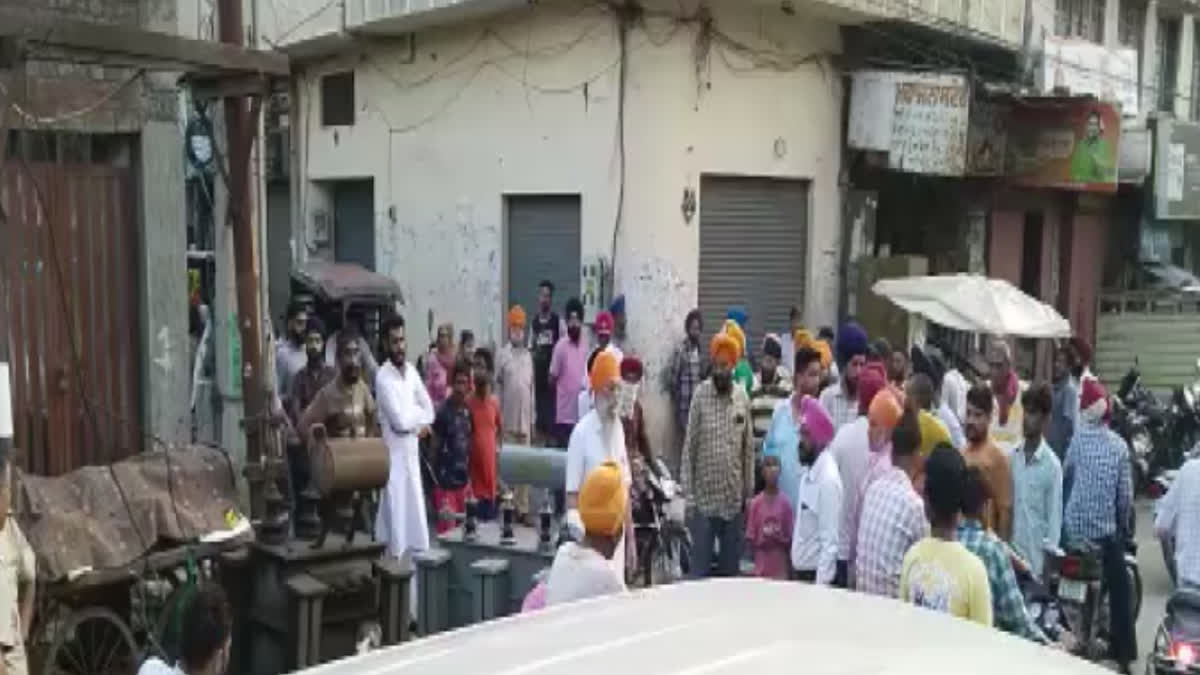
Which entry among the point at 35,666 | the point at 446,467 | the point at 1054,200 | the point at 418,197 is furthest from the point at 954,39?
the point at 35,666

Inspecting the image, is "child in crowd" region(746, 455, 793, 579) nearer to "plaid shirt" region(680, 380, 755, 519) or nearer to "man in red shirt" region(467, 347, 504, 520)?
"plaid shirt" region(680, 380, 755, 519)

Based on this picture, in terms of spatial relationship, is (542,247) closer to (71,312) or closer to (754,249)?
(754,249)

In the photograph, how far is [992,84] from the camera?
14.8 m

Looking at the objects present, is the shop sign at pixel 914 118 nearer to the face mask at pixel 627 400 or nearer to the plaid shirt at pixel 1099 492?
the face mask at pixel 627 400

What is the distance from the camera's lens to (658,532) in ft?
26.3

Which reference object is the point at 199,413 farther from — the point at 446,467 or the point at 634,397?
the point at 634,397

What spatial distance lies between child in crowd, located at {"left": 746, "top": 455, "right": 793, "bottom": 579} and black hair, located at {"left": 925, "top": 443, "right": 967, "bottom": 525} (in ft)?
9.28

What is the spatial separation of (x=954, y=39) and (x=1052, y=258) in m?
5.41

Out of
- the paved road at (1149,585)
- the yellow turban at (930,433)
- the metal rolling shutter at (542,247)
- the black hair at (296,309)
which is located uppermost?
the metal rolling shutter at (542,247)

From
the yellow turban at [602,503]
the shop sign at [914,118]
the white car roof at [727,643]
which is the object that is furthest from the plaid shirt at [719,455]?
the shop sign at [914,118]

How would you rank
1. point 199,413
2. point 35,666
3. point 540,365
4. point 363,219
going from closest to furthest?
point 35,666, point 199,413, point 540,365, point 363,219

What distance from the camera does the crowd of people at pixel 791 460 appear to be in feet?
14.1

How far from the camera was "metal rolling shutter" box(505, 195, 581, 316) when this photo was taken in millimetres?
13250

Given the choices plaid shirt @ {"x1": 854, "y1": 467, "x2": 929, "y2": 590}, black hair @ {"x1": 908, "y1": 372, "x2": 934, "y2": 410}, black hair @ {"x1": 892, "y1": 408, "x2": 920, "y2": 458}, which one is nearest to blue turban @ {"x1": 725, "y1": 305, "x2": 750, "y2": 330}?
black hair @ {"x1": 908, "y1": 372, "x2": 934, "y2": 410}
